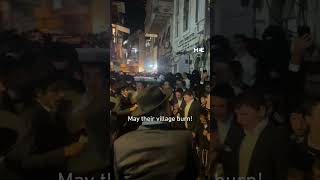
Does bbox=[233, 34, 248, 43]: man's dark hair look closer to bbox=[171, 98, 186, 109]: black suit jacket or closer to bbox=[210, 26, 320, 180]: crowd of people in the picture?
bbox=[210, 26, 320, 180]: crowd of people

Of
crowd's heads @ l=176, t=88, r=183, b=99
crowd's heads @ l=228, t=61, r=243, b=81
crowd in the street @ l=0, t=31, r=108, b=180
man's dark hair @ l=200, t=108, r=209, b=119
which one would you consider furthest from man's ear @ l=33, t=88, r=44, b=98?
crowd's heads @ l=228, t=61, r=243, b=81

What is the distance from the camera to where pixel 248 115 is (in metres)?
3.25

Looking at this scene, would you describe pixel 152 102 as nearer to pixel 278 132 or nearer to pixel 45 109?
pixel 45 109

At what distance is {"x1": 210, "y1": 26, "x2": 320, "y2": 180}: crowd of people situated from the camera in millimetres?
3223

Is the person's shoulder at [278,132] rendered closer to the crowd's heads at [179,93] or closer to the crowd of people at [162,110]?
the crowd of people at [162,110]

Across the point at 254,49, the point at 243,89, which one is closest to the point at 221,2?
the point at 254,49

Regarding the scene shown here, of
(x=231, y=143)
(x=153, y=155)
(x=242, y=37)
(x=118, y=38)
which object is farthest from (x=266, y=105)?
(x=118, y=38)

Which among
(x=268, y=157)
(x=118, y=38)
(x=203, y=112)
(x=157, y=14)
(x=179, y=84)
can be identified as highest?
(x=157, y=14)

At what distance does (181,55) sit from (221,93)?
41 cm

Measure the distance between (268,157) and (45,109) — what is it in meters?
1.67

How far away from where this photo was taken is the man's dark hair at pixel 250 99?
3.24 meters

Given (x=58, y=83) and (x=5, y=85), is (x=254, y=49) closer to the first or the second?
(x=58, y=83)

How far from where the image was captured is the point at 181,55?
10.6 ft

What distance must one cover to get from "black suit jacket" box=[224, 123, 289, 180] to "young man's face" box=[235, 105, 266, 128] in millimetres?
98
